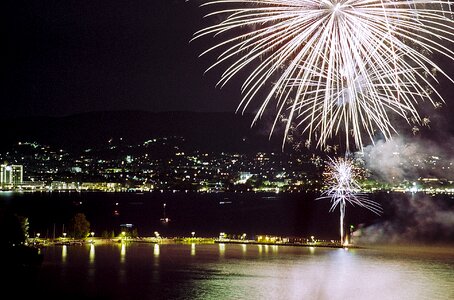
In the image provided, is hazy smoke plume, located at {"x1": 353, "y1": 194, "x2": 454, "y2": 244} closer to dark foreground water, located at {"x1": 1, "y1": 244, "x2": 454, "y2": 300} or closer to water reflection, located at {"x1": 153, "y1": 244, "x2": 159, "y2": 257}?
dark foreground water, located at {"x1": 1, "y1": 244, "x2": 454, "y2": 300}

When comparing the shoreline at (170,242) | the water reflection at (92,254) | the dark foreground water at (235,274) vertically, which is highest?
the shoreline at (170,242)

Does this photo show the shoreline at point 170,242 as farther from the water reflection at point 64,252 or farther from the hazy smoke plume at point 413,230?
the hazy smoke plume at point 413,230

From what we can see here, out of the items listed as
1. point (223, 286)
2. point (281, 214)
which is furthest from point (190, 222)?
point (223, 286)

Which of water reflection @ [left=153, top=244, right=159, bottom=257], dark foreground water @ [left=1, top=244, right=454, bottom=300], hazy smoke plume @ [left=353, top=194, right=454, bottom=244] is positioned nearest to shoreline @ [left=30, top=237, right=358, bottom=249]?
dark foreground water @ [left=1, top=244, right=454, bottom=300]

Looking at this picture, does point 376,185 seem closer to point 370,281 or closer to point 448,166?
point 448,166

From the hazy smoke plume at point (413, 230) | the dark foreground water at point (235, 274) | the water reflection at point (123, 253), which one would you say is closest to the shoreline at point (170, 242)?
the dark foreground water at point (235, 274)

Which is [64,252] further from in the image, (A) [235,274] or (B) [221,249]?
(A) [235,274]

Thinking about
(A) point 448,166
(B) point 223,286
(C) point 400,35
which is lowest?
(B) point 223,286

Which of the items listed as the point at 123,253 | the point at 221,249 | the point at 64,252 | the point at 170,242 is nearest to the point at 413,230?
the point at 170,242
